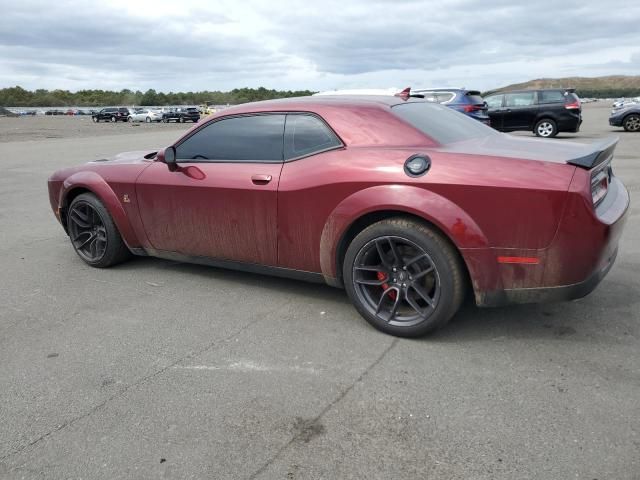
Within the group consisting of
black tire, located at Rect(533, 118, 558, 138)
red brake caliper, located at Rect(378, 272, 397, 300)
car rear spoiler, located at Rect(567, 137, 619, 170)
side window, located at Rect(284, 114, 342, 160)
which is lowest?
red brake caliper, located at Rect(378, 272, 397, 300)

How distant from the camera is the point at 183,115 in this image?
1860 inches

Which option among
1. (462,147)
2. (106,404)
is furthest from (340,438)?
(462,147)

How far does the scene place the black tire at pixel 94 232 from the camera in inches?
196

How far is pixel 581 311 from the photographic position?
3828 mm

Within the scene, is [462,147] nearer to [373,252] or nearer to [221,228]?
[373,252]

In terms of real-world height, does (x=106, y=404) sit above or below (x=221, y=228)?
below

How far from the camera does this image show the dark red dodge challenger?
3.06 metres

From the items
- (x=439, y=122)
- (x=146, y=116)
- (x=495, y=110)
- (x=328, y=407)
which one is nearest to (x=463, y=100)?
(x=495, y=110)

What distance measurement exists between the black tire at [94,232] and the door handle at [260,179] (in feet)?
5.61

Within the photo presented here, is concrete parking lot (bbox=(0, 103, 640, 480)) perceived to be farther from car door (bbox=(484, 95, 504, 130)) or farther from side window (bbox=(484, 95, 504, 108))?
side window (bbox=(484, 95, 504, 108))

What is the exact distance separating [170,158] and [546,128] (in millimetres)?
15826

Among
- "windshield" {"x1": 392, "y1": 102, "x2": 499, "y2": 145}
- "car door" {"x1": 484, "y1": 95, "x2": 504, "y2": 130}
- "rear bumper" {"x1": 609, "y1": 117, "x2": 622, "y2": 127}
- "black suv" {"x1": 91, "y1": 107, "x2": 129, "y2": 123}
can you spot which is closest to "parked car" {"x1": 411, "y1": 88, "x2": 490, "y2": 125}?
"car door" {"x1": 484, "y1": 95, "x2": 504, "y2": 130}

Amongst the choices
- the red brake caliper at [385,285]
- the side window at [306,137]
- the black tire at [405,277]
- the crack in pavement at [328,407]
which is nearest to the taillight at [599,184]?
the black tire at [405,277]

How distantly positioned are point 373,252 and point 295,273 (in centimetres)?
71
